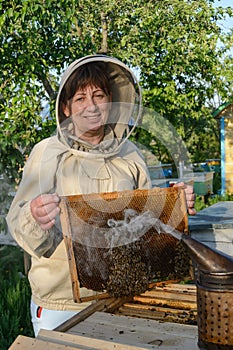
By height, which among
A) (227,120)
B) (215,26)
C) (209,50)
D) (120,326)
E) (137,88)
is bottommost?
(120,326)

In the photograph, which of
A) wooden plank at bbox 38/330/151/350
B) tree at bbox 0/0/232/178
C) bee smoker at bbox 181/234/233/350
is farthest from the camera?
tree at bbox 0/0/232/178

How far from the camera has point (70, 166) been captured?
1720mm

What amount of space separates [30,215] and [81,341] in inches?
19.8

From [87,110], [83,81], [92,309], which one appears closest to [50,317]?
[92,309]

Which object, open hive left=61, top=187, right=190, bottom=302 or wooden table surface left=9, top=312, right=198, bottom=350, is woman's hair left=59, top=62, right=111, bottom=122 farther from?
wooden table surface left=9, top=312, right=198, bottom=350

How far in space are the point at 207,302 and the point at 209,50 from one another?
8481 mm

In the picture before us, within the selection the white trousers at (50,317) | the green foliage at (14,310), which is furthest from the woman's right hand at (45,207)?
the green foliage at (14,310)

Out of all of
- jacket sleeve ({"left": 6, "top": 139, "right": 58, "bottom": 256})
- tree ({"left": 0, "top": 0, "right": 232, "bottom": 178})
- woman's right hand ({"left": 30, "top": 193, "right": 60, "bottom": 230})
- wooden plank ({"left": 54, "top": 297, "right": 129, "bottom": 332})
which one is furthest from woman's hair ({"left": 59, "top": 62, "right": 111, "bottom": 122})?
tree ({"left": 0, "top": 0, "right": 232, "bottom": 178})

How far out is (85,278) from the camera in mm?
1611

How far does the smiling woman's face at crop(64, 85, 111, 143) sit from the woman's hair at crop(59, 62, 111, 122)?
0.01 metres

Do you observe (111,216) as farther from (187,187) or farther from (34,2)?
(34,2)

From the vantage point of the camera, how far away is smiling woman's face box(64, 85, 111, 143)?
5.69 ft

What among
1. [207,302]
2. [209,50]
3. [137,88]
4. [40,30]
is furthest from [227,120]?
[207,302]

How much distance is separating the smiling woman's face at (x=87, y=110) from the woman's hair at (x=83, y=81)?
1 cm
